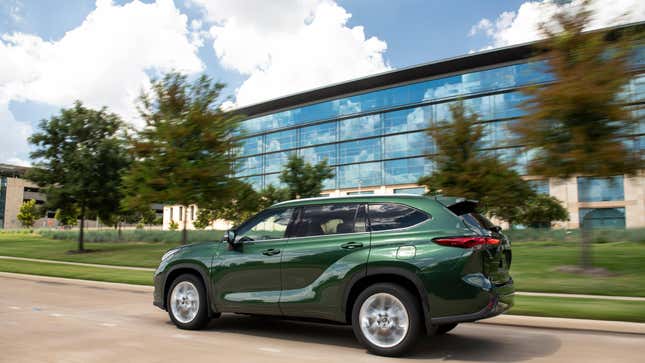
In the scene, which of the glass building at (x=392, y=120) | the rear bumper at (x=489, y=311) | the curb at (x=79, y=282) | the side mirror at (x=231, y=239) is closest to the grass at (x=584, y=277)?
the rear bumper at (x=489, y=311)

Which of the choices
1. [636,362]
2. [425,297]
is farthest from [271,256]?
[636,362]

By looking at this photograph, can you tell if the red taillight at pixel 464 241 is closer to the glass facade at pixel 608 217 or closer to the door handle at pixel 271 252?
the door handle at pixel 271 252

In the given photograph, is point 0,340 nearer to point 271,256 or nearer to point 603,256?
point 271,256

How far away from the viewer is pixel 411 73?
60312 millimetres

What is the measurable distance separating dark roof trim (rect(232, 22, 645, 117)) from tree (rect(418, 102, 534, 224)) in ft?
105

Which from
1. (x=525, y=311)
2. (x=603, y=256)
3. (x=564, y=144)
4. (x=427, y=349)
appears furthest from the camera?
(x=603, y=256)

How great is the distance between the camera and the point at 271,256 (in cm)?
658

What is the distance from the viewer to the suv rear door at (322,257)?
237 inches

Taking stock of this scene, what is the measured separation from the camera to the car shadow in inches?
233

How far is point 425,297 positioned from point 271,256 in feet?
6.68

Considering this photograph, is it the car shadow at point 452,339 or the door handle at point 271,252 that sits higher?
the door handle at point 271,252

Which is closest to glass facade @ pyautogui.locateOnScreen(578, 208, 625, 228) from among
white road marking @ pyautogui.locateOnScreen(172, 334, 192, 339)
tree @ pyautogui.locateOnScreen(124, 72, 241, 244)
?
tree @ pyautogui.locateOnScreen(124, 72, 241, 244)

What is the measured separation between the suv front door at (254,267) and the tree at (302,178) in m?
28.6

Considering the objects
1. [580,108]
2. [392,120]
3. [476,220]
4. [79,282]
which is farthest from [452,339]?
[392,120]
